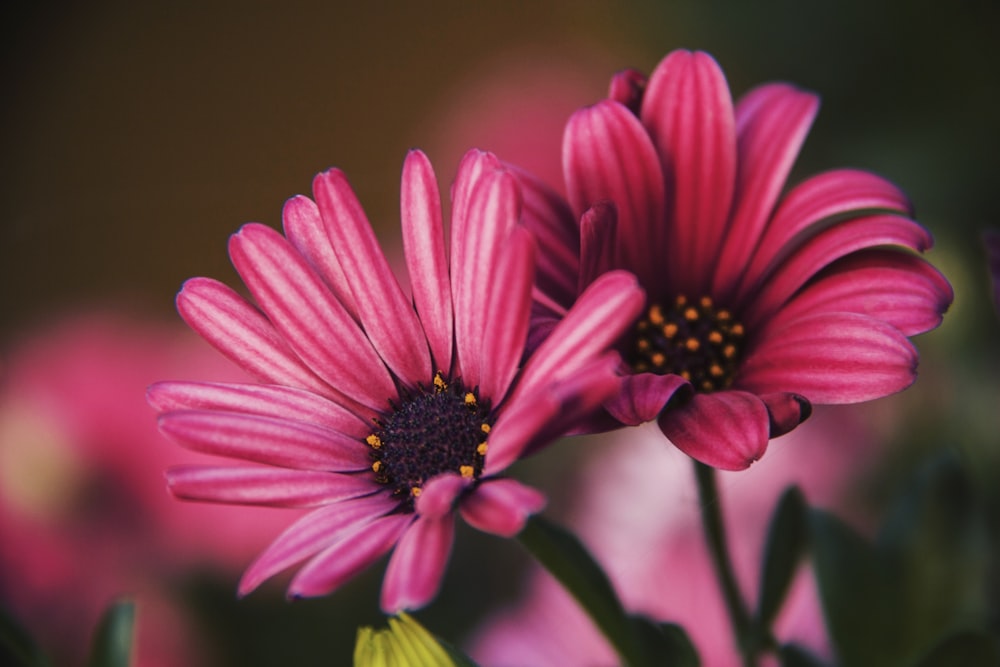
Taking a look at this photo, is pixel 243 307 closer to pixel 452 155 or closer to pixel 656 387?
pixel 656 387

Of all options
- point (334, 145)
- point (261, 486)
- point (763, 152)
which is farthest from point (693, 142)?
point (334, 145)

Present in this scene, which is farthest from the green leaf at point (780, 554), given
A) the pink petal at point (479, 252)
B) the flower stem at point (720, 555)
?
the pink petal at point (479, 252)

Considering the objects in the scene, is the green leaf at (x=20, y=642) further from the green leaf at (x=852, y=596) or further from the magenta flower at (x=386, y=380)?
the green leaf at (x=852, y=596)

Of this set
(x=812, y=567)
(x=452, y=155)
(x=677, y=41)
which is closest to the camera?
(x=812, y=567)

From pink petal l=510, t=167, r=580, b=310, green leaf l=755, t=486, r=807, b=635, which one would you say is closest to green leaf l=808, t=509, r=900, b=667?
green leaf l=755, t=486, r=807, b=635

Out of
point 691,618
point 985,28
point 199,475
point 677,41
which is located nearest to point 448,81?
point 677,41

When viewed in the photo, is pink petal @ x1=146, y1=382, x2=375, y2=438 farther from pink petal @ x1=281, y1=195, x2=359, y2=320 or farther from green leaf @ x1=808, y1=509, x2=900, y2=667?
green leaf @ x1=808, y1=509, x2=900, y2=667
